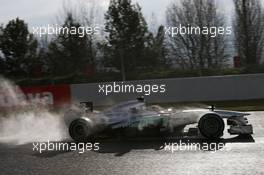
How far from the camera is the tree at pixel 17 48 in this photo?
3588cm

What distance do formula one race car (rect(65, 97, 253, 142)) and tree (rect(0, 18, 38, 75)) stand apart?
87.5ft

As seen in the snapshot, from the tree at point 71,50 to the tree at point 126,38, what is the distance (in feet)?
6.26

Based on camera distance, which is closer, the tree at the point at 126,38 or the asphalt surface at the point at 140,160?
the asphalt surface at the point at 140,160

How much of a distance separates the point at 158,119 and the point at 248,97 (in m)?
10.8

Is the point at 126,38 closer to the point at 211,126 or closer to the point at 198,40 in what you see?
the point at 198,40

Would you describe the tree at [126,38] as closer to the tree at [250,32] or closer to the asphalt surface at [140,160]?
the tree at [250,32]

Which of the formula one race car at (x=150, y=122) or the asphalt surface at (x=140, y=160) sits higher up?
the formula one race car at (x=150, y=122)

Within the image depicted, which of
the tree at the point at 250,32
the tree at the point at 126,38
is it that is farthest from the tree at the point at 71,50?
the tree at the point at 250,32

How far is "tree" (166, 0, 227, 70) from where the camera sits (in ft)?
97.3

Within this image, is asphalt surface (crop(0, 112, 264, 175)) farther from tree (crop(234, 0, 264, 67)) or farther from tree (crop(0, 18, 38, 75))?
tree (crop(0, 18, 38, 75))

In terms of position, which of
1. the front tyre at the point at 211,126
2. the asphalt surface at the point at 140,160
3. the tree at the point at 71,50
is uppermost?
the tree at the point at 71,50

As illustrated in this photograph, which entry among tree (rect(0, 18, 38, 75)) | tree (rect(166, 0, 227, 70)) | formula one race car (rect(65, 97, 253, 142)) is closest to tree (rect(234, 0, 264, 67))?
tree (rect(166, 0, 227, 70))

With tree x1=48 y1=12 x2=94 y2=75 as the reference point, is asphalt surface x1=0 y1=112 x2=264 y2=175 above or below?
below

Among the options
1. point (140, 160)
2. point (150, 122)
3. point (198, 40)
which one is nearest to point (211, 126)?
point (150, 122)
